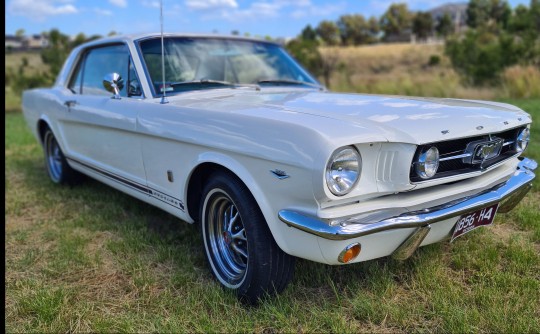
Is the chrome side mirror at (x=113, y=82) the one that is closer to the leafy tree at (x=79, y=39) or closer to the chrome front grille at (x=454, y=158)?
the chrome front grille at (x=454, y=158)

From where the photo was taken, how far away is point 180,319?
7.75 feet

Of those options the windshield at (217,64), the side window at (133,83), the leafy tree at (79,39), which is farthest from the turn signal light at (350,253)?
the leafy tree at (79,39)

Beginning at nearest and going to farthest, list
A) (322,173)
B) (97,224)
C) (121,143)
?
(322,173), (121,143), (97,224)

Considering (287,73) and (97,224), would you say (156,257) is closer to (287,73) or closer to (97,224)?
(97,224)

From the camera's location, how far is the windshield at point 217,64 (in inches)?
135

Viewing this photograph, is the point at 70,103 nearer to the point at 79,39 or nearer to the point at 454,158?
the point at 454,158

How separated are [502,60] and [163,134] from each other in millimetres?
12296

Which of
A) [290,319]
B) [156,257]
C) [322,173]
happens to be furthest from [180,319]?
[322,173]

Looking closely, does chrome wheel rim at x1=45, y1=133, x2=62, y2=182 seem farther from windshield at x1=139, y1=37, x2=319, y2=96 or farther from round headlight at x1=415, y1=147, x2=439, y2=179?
round headlight at x1=415, y1=147, x2=439, y2=179

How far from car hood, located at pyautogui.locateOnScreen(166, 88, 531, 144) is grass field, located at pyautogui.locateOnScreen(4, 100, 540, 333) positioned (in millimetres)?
839

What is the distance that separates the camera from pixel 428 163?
2186mm

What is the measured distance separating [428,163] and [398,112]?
38 cm

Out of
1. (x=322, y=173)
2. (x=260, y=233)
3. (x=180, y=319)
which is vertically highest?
(x=322, y=173)

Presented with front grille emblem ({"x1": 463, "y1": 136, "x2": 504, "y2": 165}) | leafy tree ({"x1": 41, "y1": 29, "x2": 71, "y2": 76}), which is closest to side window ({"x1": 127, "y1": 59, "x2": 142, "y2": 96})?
front grille emblem ({"x1": 463, "y1": 136, "x2": 504, "y2": 165})
